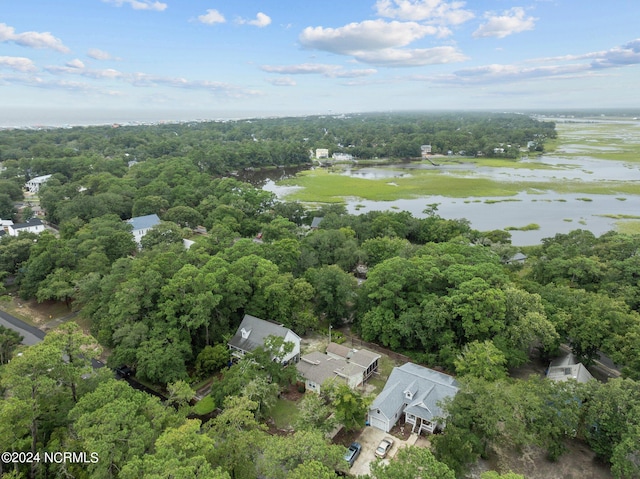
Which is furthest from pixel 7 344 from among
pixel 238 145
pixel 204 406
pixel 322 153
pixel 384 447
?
pixel 322 153

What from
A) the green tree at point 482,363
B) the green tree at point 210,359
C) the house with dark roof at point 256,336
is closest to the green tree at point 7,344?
the green tree at point 210,359

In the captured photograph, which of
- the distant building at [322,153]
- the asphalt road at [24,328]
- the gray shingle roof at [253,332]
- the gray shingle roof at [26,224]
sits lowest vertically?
the asphalt road at [24,328]

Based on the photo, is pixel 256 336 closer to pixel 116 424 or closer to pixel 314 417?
pixel 314 417

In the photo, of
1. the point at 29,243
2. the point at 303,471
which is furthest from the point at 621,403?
the point at 29,243

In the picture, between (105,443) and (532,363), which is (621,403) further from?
(105,443)

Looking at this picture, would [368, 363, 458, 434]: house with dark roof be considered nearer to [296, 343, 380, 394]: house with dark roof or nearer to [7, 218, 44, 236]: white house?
[296, 343, 380, 394]: house with dark roof

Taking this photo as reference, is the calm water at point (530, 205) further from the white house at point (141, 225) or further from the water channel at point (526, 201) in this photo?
the white house at point (141, 225)

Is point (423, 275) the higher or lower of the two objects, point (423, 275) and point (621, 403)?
the higher

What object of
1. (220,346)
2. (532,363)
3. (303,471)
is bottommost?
(532,363)
